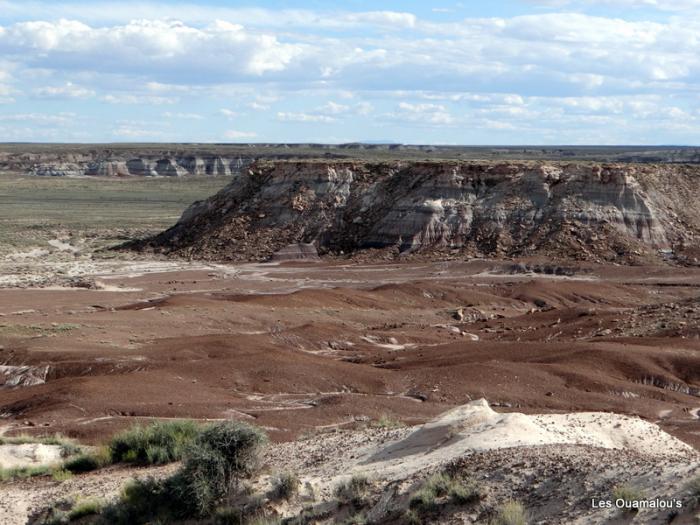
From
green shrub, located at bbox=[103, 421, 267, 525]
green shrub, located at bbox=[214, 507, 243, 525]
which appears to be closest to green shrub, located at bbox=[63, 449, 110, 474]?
green shrub, located at bbox=[103, 421, 267, 525]

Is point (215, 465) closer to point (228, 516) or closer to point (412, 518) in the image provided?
point (228, 516)

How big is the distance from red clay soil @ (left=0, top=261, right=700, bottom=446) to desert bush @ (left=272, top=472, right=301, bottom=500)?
6520mm

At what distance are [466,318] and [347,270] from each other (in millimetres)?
16253

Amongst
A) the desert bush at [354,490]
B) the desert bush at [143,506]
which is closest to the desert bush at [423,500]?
the desert bush at [354,490]

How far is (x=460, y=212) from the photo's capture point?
63.1m

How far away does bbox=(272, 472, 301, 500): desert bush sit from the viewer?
12.1 meters

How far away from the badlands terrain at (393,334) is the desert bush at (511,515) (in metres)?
0.14

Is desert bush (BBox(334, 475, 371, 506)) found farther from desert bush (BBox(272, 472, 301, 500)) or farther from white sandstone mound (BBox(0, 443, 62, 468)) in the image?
white sandstone mound (BBox(0, 443, 62, 468))

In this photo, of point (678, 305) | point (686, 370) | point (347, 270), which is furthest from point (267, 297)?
point (686, 370)

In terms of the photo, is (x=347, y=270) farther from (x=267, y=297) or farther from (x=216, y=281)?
(x=267, y=297)

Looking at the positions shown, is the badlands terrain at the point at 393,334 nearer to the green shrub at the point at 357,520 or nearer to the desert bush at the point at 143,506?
the green shrub at the point at 357,520

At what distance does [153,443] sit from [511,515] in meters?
7.50

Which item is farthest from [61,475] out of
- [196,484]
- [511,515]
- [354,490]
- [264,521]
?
[511,515]

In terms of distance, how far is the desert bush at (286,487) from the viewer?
39.5ft
